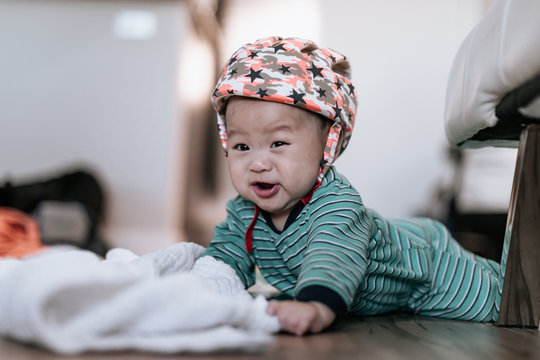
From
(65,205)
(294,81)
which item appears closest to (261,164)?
(294,81)

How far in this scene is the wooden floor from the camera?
Result: 452 millimetres

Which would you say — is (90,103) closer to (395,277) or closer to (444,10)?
(395,277)

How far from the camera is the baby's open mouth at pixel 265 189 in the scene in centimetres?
76

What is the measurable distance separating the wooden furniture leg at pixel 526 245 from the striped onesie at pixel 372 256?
5 cm

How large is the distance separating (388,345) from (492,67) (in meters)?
0.39

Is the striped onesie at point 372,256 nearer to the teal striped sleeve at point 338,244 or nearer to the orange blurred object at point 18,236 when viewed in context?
the teal striped sleeve at point 338,244

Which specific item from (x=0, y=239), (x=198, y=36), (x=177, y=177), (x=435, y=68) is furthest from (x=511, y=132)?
(x=435, y=68)

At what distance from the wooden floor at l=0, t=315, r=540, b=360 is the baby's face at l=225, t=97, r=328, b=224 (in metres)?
0.20

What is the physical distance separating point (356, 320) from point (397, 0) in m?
3.13

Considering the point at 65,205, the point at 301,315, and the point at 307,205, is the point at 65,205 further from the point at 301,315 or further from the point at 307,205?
the point at 301,315

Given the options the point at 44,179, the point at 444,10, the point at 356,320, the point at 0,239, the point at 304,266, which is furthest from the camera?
the point at 444,10

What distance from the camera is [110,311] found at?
0.45 m

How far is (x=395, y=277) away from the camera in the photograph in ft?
2.66

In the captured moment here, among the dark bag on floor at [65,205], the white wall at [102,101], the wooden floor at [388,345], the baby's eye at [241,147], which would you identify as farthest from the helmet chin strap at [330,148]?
the white wall at [102,101]
